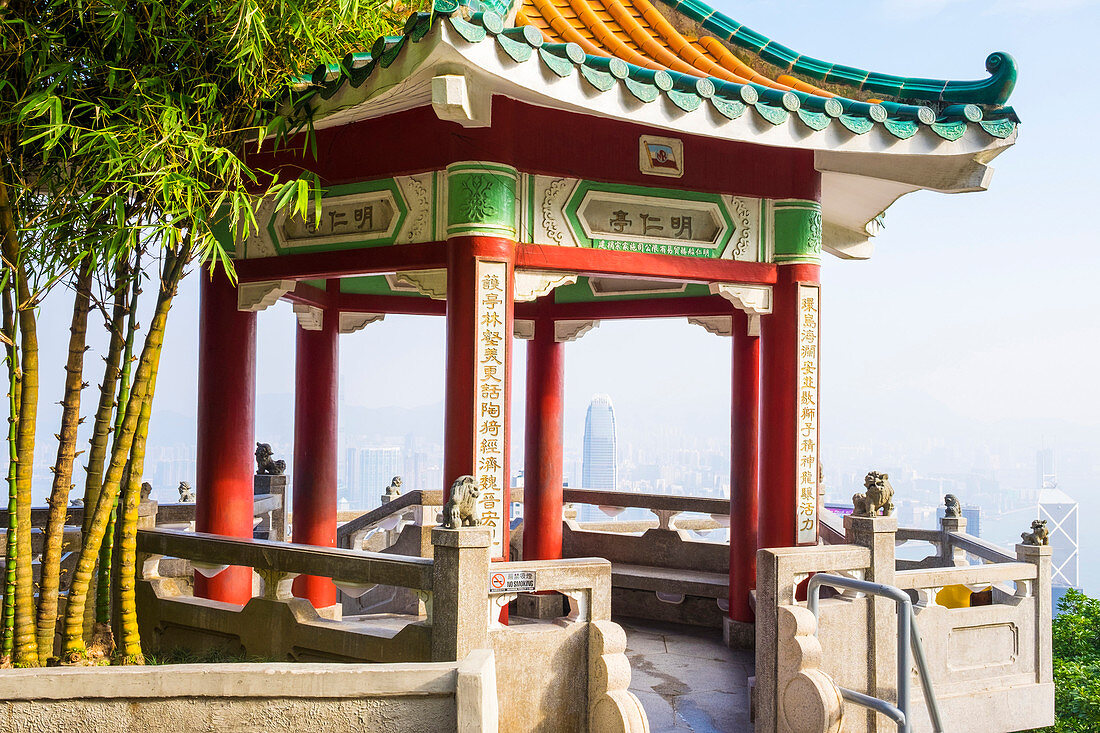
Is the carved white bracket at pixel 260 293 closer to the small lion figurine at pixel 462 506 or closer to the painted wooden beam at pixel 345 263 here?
the painted wooden beam at pixel 345 263

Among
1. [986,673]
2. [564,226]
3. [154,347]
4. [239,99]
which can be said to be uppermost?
[239,99]

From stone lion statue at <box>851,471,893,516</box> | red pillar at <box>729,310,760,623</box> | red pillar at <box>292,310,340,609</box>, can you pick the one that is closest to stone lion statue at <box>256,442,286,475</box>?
red pillar at <box>292,310,340,609</box>

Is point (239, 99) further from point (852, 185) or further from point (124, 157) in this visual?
point (852, 185)

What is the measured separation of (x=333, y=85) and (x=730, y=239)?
3.25m

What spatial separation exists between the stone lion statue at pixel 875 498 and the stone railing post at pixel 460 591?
293 cm

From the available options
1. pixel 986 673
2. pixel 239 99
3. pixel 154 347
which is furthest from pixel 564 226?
pixel 986 673

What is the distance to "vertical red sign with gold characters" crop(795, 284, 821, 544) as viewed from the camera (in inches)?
291

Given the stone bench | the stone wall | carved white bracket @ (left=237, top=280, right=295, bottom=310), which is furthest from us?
the stone bench

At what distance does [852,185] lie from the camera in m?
8.30

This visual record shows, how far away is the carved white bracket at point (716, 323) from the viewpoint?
999 cm

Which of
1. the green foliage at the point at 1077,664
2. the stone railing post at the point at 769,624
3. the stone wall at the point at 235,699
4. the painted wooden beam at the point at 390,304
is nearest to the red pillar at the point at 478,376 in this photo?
the stone railing post at the point at 769,624

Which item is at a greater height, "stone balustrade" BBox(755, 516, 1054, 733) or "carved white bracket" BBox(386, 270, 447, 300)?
"carved white bracket" BBox(386, 270, 447, 300)

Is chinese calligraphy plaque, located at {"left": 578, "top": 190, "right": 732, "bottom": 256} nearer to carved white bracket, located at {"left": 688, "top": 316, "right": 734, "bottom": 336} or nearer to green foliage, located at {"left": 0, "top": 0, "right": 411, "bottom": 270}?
green foliage, located at {"left": 0, "top": 0, "right": 411, "bottom": 270}

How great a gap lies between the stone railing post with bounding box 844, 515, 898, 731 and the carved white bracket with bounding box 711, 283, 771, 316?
6.10 feet
